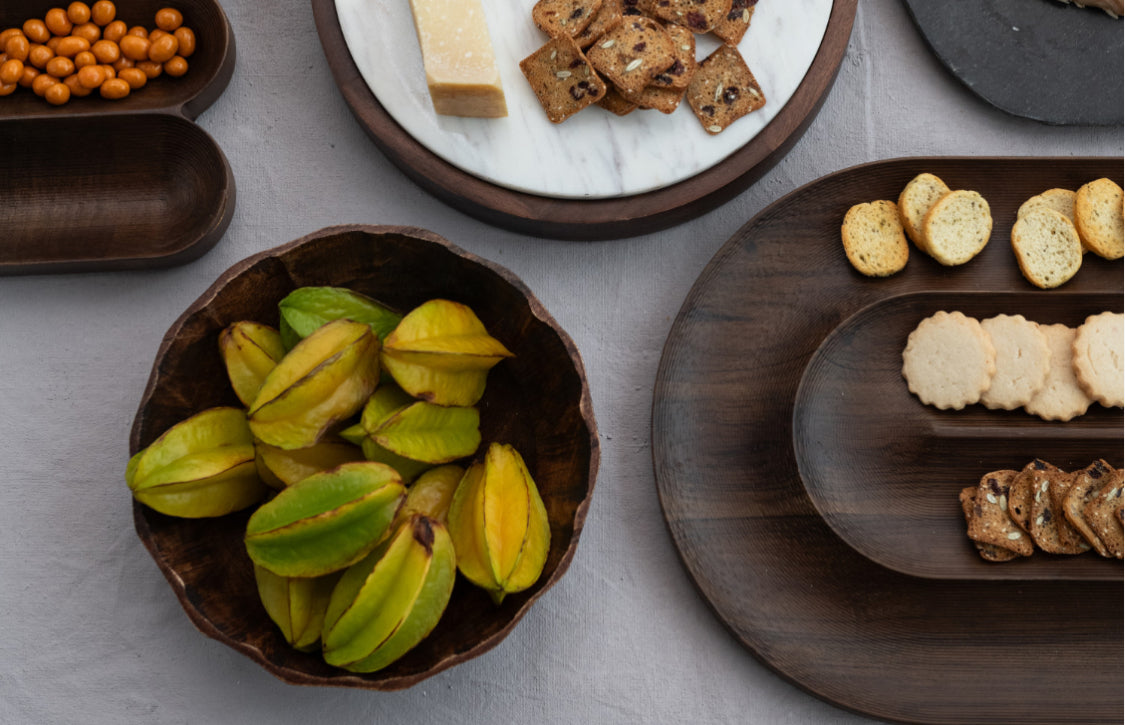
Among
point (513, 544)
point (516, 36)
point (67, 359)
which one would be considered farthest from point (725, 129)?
point (67, 359)

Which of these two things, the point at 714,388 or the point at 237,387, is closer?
the point at 237,387

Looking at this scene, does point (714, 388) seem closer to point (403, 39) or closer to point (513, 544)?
point (513, 544)

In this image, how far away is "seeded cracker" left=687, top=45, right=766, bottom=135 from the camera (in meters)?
0.94

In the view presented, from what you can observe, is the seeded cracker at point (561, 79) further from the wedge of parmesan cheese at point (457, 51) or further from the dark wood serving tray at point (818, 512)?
the dark wood serving tray at point (818, 512)

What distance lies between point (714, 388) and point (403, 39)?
0.52 m

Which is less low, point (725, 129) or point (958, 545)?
point (725, 129)

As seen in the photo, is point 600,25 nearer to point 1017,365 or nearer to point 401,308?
point 401,308

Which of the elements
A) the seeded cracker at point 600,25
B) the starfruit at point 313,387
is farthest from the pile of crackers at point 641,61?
the starfruit at point 313,387

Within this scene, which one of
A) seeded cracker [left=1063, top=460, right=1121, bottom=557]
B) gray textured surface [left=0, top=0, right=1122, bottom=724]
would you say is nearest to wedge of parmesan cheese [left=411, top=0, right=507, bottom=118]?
gray textured surface [left=0, top=0, right=1122, bottom=724]

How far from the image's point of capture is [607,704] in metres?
0.96

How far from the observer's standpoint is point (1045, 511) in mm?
919

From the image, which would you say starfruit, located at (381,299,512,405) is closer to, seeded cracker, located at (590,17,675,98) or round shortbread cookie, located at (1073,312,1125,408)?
seeded cracker, located at (590,17,675,98)

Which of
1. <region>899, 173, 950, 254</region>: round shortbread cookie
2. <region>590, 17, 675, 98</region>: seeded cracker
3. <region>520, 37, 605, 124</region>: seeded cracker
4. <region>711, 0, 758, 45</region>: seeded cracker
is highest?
<region>711, 0, 758, 45</region>: seeded cracker

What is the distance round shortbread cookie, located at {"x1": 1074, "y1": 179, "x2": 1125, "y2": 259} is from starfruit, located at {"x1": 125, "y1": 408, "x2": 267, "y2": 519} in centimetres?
91
